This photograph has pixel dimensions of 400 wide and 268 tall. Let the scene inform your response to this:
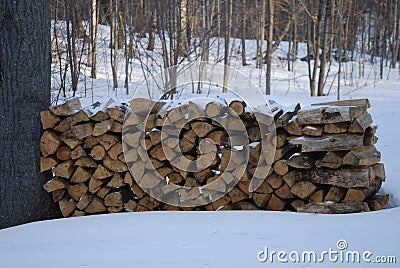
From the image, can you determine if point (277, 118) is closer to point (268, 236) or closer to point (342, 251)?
point (268, 236)

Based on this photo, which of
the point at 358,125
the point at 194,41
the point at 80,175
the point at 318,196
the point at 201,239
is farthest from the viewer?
the point at 194,41

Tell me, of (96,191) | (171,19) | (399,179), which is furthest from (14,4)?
(171,19)

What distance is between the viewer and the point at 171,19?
6652 mm

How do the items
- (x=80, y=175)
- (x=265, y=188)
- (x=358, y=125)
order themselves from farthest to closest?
(x=80, y=175) → (x=265, y=188) → (x=358, y=125)

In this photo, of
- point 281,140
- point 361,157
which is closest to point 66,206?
point 281,140

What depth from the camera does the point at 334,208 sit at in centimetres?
303

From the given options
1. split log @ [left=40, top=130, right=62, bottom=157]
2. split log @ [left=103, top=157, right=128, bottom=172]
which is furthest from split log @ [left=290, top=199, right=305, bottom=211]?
split log @ [left=40, top=130, right=62, bottom=157]

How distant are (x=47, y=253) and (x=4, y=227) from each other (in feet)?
3.21

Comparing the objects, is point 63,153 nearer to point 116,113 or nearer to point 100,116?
point 100,116

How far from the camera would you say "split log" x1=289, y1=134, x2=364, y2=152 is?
300 cm

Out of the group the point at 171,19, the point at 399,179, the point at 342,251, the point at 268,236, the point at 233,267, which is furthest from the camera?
the point at 171,19

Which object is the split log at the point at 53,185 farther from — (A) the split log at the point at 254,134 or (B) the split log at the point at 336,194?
(B) the split log at the point at 336,194

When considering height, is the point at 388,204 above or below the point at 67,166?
below

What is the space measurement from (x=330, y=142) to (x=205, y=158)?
0.93 metres
